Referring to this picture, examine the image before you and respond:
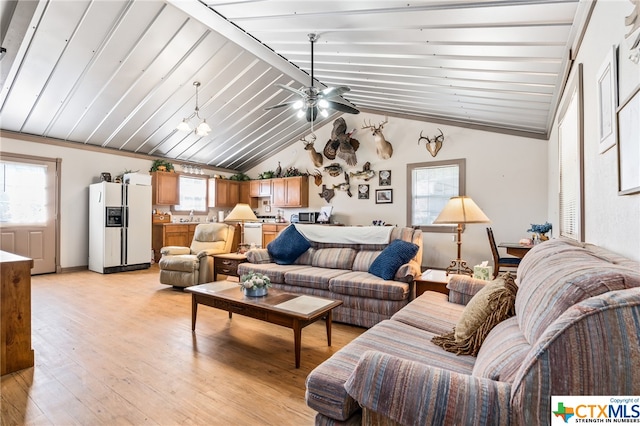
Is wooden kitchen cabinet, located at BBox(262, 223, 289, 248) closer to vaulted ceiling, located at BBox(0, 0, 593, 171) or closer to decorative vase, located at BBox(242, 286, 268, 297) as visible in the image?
vaulted ceiling, located at BBox(0, 0, 593, 171)

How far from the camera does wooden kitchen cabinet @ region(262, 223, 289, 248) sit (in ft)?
24.4

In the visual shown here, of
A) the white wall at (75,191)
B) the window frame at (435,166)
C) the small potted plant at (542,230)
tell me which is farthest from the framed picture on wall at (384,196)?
the white wall at (75,191)

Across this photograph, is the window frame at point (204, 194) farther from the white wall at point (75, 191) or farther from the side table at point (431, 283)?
the side table at point (431, 283)

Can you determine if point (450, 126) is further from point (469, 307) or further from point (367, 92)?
point (469, 307)

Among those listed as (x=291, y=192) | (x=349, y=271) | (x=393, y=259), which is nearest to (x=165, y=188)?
(x=291, y=192)

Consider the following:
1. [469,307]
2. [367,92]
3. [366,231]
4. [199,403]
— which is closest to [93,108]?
[367,92]

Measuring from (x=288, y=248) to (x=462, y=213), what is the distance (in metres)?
2.26

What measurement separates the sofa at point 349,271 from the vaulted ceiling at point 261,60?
2.13 metres

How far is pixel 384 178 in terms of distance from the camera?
658cm

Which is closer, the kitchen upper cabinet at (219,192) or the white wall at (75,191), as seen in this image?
the white wall at (75,191)

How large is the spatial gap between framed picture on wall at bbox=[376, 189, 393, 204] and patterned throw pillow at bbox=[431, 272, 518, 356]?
4876 mm

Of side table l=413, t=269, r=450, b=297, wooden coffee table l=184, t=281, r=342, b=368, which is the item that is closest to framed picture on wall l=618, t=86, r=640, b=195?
side table l=413, t=269, r=450, b=297

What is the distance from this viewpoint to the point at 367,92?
5305 mm

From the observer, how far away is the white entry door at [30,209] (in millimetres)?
5270
